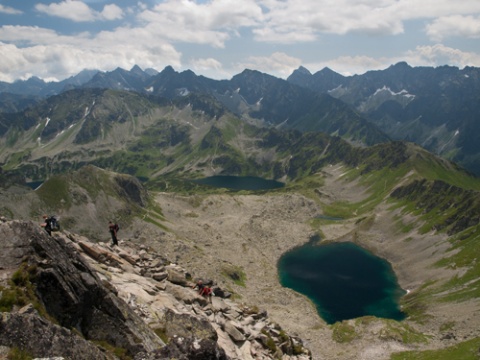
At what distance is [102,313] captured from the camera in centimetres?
3147

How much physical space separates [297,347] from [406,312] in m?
104

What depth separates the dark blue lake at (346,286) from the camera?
14788 cm

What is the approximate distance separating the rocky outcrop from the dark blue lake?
100594mm

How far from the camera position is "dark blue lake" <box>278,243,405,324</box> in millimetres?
147875

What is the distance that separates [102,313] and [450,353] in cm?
9318

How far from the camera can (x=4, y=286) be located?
2597cm

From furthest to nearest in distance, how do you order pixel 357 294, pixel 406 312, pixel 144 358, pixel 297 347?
pixel 357 294 < pixel 406 312 < pixel 297 347 < pixel 144 358

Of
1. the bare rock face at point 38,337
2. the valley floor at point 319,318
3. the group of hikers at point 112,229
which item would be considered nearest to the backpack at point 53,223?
the group of hikers at point 112,229

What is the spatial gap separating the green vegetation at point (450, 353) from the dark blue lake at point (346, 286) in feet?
134

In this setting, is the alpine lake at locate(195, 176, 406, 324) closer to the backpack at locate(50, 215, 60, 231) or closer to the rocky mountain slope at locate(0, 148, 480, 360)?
the rocky mountain slope at locate(0, 148, 480, 360)

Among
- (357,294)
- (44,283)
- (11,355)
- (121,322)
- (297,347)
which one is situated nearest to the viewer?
(11,355)

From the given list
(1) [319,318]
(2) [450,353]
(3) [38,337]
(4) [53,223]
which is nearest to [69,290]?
(3) [38,337]

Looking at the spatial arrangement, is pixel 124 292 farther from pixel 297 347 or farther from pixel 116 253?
pixel 297 347

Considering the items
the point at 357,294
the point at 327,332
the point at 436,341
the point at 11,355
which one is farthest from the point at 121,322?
the point at 357,294
